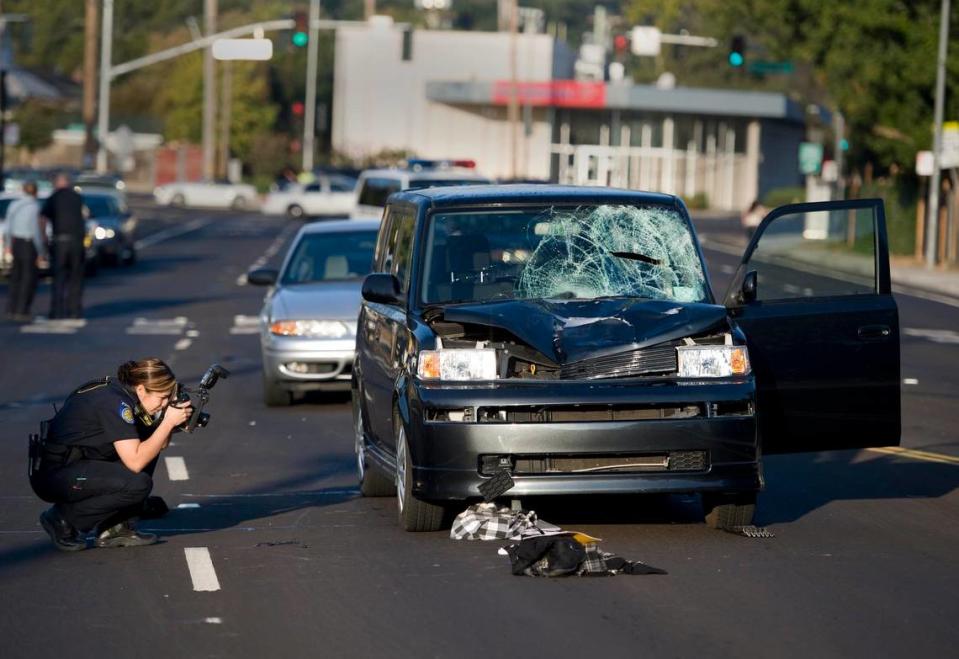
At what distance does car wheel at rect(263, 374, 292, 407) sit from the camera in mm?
15562

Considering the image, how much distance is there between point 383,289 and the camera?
31.8ft

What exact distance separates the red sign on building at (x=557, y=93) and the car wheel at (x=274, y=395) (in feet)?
245

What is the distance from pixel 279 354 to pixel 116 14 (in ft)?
385

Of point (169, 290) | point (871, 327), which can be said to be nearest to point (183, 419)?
point (871, 327)

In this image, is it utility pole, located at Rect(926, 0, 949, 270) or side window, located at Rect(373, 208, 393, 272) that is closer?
side window, located at Rect(373, 208, 393, 272)

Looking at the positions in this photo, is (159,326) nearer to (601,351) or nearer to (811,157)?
(601,351)

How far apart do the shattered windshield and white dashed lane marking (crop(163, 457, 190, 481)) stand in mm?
3045

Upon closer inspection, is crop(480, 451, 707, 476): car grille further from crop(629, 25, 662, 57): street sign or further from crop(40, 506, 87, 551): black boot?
crop(629, 25, 662, 57): street sign

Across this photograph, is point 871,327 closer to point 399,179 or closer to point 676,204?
point 676,204

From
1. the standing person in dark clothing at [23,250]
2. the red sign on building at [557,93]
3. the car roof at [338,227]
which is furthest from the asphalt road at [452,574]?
the red sign on building at [557,93]

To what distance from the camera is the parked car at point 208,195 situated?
260ft

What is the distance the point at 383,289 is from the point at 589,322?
1.32 meters

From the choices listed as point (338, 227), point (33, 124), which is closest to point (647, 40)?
point (33, 124)

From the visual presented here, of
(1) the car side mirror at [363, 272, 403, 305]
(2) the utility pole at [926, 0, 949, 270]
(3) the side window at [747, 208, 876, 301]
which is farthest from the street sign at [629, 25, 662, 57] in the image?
(1) the car side mirror at [363, 272, 403, 305]
